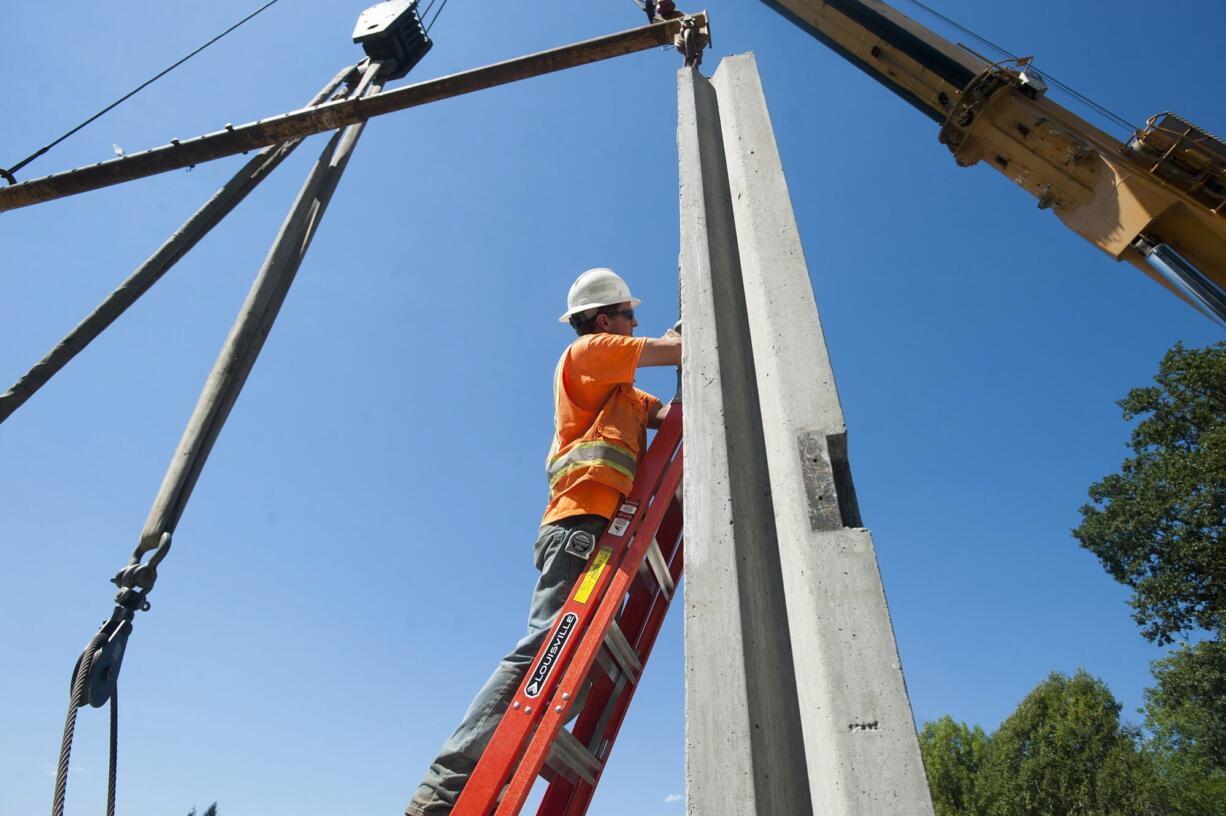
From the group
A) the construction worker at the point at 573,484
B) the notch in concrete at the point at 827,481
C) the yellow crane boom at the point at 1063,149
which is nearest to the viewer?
the notch in concrete at the point at 827,481

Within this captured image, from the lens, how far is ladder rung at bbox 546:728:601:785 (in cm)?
246

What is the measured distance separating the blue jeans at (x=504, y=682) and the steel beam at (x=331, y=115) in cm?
283

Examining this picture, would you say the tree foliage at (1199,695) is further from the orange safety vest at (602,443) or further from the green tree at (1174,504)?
the orange safety vest at (602,443)

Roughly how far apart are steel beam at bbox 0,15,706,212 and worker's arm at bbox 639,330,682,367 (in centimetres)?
217

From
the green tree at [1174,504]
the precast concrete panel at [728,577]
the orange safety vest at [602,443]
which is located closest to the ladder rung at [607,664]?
the orange safety vest at [602,443]

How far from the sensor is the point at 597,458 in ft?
9.59

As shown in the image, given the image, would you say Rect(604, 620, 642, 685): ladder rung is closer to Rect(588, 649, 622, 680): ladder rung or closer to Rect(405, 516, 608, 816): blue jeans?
Rect(588, 649, 622, 680): ladder rung

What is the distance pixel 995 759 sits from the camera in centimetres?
3278

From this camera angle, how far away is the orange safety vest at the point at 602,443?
2898 mm

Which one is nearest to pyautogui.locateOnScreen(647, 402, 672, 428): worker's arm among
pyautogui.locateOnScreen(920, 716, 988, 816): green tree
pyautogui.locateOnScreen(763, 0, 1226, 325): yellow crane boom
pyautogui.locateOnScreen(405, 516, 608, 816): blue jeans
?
pyautogui.locateOnScreen(405, 516, 608, 816): blue jeans

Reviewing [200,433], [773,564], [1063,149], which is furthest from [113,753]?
[1063,149]

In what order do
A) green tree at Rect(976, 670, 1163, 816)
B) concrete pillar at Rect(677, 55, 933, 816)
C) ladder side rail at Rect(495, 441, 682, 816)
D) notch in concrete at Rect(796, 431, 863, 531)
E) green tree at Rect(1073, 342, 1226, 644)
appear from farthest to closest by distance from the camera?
green tree at Rect(976, 670, 1163, 816) < green tree at Rect(1073, 342, 1226, 644) < ladder side rail at Rect(495, 441, 682, 816) < notch in concrete at Rect(796, 431, 863, 531) < concrete pillar at Rect(677, 55, 933, 816)

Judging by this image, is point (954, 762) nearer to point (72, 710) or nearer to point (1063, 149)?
point (1063, 149)

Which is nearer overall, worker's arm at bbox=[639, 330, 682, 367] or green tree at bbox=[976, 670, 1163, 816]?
worker's arm at bbox=[639, 330, 682, 367]
